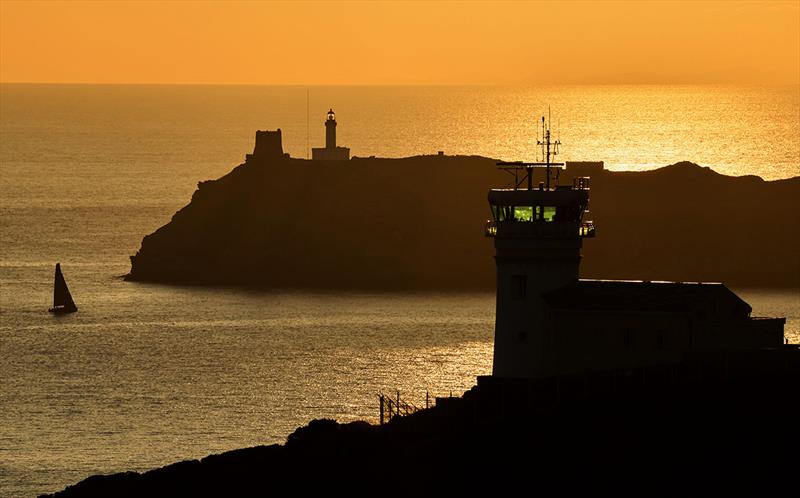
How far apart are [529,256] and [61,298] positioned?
101 meters

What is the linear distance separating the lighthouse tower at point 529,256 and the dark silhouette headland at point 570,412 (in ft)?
0.13

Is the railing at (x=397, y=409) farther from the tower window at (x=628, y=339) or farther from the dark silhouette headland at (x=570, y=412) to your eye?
the tower window at (x=628, y=339)

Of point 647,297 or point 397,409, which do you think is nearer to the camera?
point 647,297

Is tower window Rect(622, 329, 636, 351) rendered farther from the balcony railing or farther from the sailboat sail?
the sailboat sail

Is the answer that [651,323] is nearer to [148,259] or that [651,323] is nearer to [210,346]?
[210,346]

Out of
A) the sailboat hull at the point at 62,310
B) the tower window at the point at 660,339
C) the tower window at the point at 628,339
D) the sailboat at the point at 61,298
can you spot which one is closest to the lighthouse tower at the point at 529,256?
the tower window at the point at 628,339

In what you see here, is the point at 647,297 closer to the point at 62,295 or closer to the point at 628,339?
the point at 628,339

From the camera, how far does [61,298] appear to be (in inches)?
6619

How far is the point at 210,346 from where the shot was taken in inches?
5773

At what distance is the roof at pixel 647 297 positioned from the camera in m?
67.0

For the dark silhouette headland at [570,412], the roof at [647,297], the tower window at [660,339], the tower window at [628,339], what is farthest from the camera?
the tower window at [628,339]

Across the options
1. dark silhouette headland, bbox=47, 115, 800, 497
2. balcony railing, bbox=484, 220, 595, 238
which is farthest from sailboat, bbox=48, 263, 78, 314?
balcony railing, bbox=484, 220, 595, 238

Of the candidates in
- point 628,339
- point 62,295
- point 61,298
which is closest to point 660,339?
point 628,339

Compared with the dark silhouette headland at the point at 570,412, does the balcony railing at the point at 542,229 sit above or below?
above
